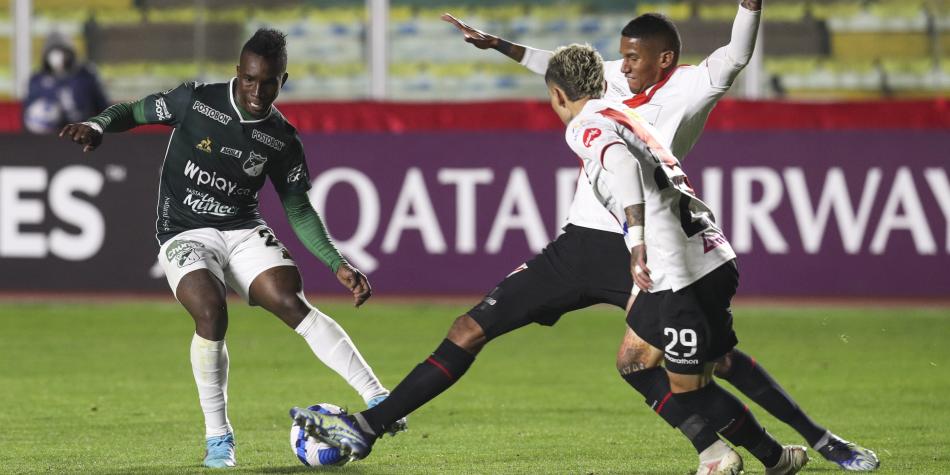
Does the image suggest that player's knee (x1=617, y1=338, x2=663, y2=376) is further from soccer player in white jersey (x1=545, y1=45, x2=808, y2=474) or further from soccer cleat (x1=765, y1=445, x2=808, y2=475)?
soccer cleat (x1=765, y1=445, x2=808, y2=475)

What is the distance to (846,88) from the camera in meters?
16.2

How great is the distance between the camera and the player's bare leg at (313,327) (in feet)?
21.9

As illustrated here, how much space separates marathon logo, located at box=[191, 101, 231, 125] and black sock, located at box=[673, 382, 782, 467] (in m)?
2.32

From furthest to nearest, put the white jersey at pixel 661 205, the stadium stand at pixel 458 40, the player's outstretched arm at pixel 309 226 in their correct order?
the stadium stand at pixel 458 40 < the player's outstretched arm at pixel 309 226 < the white jersey at pixel 661 205

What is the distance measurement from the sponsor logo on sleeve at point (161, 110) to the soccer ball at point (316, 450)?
1.53 m

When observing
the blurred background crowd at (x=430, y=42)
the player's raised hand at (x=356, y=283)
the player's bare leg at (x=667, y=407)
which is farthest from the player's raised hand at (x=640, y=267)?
the blurred background crowd at (x=430, y=42)

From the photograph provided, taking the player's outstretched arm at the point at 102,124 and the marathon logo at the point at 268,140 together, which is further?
the marathon logo at the point at 268,140

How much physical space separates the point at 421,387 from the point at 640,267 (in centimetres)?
121

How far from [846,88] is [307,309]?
1064cm

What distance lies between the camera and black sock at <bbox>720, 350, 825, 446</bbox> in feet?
20.8

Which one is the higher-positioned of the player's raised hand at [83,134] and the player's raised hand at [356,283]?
the player's raised hand at [83,134]

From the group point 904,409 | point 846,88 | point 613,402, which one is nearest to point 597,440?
point 613,402

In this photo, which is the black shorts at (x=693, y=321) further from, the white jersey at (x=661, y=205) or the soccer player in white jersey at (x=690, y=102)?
the soccer player in white jersey at (x=690, y=102)

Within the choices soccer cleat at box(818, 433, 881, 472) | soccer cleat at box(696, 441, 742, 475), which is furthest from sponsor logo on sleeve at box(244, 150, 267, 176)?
soccer cleat at box(818, 433, 881, 472)
